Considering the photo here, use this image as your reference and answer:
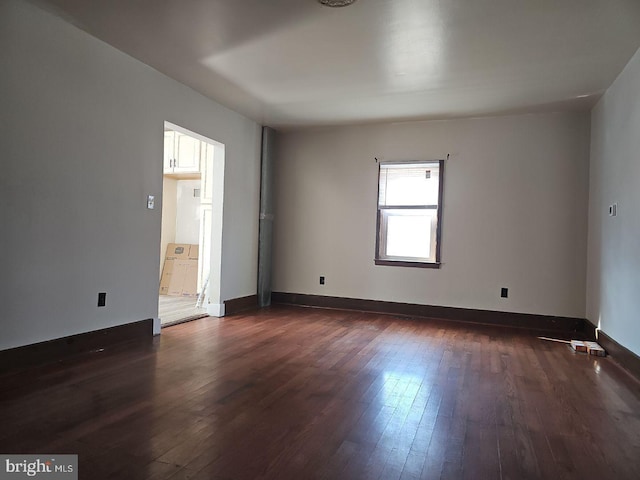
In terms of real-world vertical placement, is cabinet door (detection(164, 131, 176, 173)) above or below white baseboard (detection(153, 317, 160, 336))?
above

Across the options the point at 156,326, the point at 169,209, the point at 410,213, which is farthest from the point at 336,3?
the point at 169,209

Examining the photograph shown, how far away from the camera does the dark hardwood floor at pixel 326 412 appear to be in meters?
1.84

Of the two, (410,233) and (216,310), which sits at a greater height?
(410,233)

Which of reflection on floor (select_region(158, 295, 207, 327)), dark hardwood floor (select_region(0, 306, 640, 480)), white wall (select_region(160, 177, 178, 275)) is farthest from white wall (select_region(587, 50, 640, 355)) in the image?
white wall (select_region(160, 177, 178, 275))

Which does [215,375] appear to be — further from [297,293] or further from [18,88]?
[297,293]

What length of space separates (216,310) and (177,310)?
0.71 metres

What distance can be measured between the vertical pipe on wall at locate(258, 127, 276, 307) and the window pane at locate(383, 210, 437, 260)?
1625mm

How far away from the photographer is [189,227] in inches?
290

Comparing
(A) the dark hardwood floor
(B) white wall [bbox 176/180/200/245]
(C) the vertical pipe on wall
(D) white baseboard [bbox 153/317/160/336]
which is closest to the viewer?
(A) the dark hardwood floor

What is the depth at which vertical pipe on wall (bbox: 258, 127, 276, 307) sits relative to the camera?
19.7ft

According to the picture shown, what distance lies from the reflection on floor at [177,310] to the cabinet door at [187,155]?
6.37 feet

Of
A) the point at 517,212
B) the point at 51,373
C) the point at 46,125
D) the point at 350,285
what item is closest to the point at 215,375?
the point at 51,373

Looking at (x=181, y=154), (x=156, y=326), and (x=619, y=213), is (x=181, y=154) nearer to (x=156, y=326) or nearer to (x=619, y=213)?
(x=156, y=326)

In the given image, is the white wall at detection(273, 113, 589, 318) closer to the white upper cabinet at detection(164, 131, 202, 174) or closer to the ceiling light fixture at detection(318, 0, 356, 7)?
the white upper cabinet at detection(164, 131, 202, 174)
